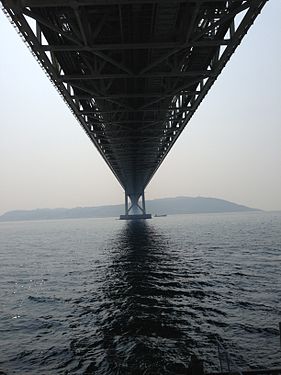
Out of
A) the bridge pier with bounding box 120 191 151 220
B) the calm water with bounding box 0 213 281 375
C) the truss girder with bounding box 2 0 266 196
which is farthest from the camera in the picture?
the bridge pier with bounding box 120 191 151 220

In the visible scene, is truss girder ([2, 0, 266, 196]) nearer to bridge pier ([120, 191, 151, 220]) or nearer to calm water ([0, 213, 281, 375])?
calm water ([0, 213, 281, 375])

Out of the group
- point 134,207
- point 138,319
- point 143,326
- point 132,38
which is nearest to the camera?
point 143,326

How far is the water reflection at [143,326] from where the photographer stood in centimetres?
1203

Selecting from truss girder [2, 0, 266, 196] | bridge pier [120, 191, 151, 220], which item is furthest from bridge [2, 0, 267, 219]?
bridge pier [120, 191, 151, 220]

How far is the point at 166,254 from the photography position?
43.2 metres

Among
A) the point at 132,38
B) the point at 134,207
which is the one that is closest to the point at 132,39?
the point at 132,38

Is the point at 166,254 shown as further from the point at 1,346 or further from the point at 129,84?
the point at 1,346

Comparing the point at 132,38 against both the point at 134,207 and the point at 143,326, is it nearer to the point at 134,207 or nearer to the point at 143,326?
the point at 143,326

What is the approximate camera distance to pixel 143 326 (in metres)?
15.8

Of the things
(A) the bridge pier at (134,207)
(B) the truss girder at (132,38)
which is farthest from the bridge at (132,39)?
(A) the bridge pier at (134,207)

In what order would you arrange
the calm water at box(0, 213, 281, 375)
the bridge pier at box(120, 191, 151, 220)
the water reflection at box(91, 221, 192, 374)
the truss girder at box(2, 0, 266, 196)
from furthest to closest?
the bridge pier at box(120, 191, 151, 220) < the truss girder at box(2, 0, 266, 196) < the calm water at box(0, 213, 281, 375) < the water reflection at box(91, 221, 192, 374)

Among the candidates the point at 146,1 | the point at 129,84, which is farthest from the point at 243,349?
the point at 129,84

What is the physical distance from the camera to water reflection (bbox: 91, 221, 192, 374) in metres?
12.0

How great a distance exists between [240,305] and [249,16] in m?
14.9
